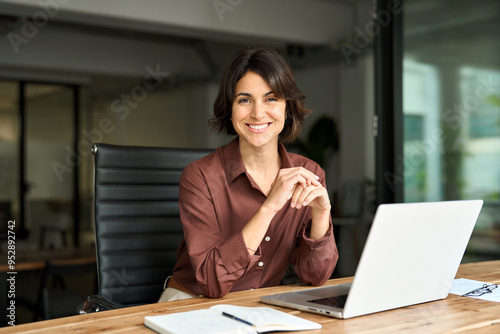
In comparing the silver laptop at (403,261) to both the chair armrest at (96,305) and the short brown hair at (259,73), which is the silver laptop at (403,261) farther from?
the short brown hair at (259,73)

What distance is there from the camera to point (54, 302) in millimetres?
2998

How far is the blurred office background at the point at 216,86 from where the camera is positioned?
3479 millimetres

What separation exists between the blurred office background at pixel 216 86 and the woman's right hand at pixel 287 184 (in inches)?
65.1

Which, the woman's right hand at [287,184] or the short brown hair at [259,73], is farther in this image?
the short brown hair at [259,73]

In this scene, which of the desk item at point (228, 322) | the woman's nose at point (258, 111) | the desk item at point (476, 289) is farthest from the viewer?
the woman's nose at point (258, 111)

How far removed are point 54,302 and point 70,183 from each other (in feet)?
15.0

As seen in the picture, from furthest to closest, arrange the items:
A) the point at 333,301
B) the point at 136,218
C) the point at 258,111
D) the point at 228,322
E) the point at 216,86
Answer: the point at 216,86
the point at 136,218
the point at 258,111
the point at 333,301
the point at 228,322

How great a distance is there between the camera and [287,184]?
142 centimetres

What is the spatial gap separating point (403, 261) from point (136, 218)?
1.10m

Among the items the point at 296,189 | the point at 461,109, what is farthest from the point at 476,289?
the point at 461,109

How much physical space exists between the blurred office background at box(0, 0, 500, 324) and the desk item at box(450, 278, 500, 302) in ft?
5.81

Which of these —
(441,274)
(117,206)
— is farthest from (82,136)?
(441,274)

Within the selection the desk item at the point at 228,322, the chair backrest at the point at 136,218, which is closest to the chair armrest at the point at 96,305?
the chair backrest at the point at 136,218

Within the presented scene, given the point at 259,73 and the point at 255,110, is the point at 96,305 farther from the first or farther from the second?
the point at 259,73
